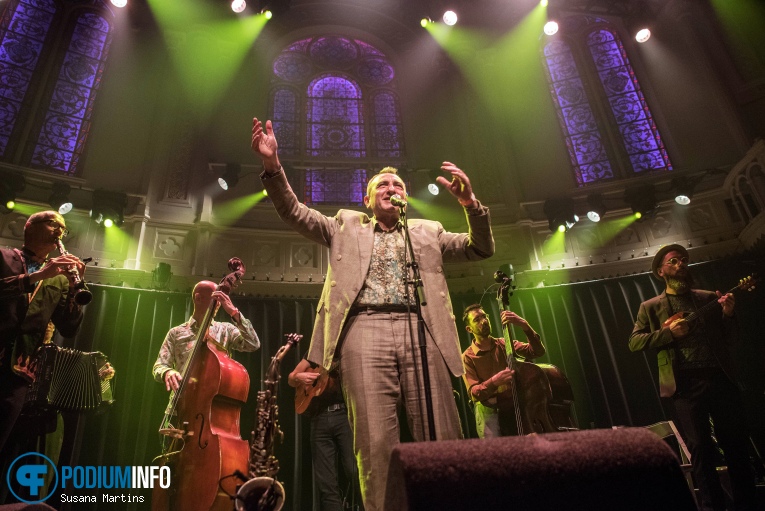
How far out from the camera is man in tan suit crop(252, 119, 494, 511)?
73.3 inches

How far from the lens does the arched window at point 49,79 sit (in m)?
7.59

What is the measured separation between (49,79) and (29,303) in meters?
7.43

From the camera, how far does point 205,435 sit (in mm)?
2811

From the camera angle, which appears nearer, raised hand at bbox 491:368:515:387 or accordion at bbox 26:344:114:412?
accordion at bbox 26:344:114:412

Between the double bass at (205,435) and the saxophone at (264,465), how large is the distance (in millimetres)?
189

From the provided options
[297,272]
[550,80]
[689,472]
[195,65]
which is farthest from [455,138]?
[689,472]

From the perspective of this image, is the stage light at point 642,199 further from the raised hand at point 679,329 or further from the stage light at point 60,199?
the stage light at point 60,199

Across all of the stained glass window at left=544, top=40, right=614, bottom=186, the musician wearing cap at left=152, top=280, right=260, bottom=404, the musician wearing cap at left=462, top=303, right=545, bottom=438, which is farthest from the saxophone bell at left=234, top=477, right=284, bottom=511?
the stained glass window at left=544, top=40, right=614, bottom=186

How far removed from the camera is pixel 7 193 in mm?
6051

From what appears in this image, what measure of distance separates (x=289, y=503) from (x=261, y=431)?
3787mm

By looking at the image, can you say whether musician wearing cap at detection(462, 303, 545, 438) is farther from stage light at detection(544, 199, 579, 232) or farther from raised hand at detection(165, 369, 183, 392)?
stage light at detection(544, 199, 579, 232)

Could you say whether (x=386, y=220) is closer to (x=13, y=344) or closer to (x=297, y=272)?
(x=13, y=344)

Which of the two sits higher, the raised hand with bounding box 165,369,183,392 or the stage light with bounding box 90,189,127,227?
the stage light with bounding box 90,189,127,227

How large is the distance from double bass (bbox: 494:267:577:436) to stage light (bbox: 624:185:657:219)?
4.32m
